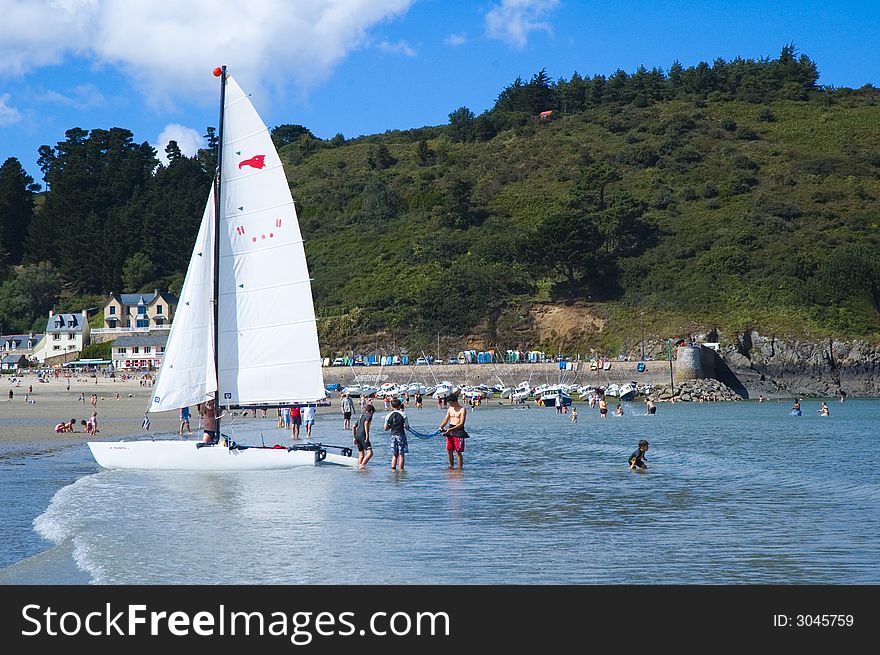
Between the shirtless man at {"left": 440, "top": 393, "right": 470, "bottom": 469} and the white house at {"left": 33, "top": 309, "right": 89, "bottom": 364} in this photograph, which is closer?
the shirtless man at {"left": 440, "top": 393, "right": 470, "bottom": 469}

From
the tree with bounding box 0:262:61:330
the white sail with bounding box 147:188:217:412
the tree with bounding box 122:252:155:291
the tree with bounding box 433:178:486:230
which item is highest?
the tree with bounding box 433:178:486:230

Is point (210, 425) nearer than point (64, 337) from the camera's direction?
Yes

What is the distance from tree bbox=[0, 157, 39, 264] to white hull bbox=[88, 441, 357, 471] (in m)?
130

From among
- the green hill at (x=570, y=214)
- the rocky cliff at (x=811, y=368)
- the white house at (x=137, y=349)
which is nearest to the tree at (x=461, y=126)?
the green hill at (x=570, y=214)

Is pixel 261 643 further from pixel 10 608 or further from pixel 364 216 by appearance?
pixel 364 216

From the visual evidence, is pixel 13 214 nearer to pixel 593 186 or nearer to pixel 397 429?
pixel 593 186

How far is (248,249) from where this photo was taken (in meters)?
24.0

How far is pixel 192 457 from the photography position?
2350cm

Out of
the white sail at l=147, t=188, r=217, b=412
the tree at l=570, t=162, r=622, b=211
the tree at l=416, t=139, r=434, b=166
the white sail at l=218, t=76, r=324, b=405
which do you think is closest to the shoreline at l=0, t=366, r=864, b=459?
the white sail at l=147, t=188, r=217, b=412

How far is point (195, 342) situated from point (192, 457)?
2812 millimetres

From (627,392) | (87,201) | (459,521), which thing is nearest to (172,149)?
(87,201)

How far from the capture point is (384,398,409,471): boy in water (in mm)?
24016

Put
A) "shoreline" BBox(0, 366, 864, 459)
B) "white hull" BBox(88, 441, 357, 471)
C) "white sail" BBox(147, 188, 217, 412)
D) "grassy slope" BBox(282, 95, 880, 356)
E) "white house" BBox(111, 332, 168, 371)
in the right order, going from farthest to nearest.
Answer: "white house" BBox(111, 332, 168, 371) → "grassy slope" BBox(282, 95, 880, 356) → "shoreline" BBox(0, 366, 864, 459) → "white sail" BBox(147, 188, 217, 412) → "white hull" BBox(88, 441, 357, 471)

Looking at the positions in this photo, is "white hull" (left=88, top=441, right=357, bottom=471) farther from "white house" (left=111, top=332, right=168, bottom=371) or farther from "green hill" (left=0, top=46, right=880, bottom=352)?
"white house" (left=111, top=332, right=168, bottom=371)
